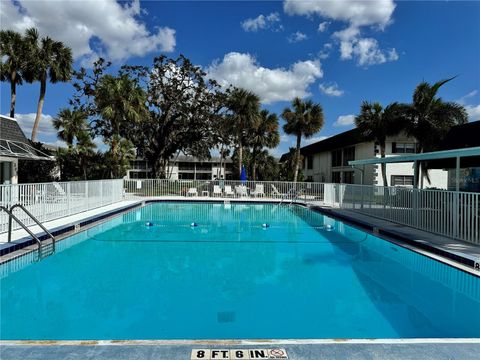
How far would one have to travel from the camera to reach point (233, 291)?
5781mm

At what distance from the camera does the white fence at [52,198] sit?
345 inches

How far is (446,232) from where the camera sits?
9.06m

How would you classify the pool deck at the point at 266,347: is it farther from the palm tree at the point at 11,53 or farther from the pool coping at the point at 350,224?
the palm tree at the point at 11,53

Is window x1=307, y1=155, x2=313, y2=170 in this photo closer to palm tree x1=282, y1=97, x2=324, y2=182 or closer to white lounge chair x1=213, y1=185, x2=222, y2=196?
palm tree x1=282, y1=97, x2=324, y2=182

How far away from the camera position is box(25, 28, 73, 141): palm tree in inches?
899

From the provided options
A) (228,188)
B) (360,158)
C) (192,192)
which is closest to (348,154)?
(360,158)

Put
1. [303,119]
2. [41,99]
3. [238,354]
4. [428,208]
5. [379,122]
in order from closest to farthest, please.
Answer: [238,354] < [428,208] < [379,122] < [41,99] < [303,119]

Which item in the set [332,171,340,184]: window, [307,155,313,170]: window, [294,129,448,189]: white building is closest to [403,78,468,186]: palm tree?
[294,129,448,189]: white building

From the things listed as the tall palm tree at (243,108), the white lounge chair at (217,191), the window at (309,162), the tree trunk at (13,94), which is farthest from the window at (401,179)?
the tree trunk at (13,94)

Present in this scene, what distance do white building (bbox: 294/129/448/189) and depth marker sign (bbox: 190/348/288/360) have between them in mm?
19538

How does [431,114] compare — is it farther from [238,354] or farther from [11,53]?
[11,53]

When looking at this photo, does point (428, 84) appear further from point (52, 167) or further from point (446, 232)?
point (52, 167)

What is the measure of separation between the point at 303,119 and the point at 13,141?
61.5ft

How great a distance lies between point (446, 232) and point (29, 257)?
10009 mm
